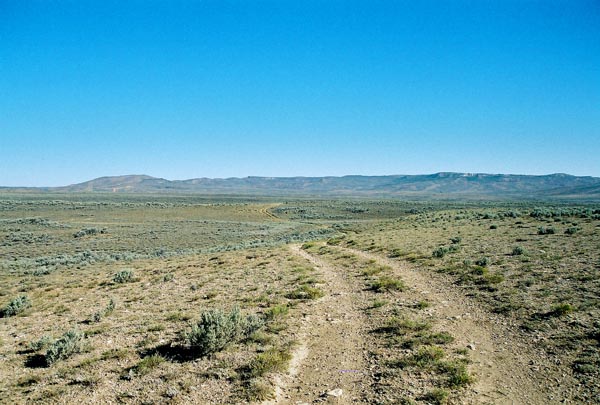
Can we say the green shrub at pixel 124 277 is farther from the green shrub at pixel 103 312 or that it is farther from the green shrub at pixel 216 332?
the green shrub at pixel 216 332

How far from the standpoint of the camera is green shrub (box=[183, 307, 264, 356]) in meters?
8.15

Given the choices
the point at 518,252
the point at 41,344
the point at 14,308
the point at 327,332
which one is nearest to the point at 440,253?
the point at 518,252

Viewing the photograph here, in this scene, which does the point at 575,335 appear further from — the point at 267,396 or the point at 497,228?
the point at 497,228

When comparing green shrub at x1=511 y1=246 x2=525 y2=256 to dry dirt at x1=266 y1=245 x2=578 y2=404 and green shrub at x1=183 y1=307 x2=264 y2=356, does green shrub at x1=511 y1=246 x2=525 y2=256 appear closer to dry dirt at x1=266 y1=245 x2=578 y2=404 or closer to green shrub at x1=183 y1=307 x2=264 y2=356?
dry dirt at x1=266 y1=245 x2=578 y2=404

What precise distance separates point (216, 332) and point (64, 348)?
3.64m

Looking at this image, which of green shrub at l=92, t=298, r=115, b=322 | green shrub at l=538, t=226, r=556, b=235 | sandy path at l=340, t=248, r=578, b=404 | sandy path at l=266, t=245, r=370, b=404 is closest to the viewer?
sandy path at l=340, t=248, r=578, b=404

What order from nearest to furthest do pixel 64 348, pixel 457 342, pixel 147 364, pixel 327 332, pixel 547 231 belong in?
1. pixel 147 364
2. pixel 457 342
3. pixel 64 348
4. pixel 327 332
5. pixel 547 231

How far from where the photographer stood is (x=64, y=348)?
8.24 metres

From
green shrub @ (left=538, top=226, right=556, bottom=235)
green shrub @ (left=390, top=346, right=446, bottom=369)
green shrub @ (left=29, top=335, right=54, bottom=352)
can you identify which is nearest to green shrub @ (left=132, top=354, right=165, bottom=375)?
green shrub @ (left=29, top=335, right=54, bottom=352)

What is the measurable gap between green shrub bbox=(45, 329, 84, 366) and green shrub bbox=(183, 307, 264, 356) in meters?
2.65

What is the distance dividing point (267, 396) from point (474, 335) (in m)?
5.41

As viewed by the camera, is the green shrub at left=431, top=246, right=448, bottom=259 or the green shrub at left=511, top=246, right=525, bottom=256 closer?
the green shrub at left=511, top=246, right=525, bottom=256

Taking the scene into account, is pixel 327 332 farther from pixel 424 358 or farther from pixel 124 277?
pixel 124 277

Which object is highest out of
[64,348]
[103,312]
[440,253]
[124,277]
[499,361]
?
[440,253]
